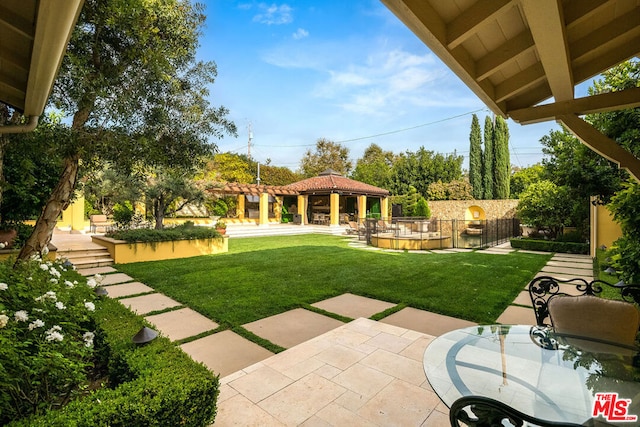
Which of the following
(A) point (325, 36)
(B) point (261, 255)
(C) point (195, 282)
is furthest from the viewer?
(A) point (325, 36)

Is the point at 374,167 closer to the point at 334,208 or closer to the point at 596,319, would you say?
the point at 334,208

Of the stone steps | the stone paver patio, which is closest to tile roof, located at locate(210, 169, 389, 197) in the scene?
the stone steps

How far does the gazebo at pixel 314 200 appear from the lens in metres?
20.5

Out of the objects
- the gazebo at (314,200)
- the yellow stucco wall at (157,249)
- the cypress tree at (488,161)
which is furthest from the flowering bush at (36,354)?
the cypress tree at (488,161)

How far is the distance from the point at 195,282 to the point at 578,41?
21.4 ft

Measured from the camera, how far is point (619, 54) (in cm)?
265

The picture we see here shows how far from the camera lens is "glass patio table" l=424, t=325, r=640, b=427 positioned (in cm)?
159

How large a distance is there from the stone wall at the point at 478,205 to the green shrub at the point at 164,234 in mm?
15854

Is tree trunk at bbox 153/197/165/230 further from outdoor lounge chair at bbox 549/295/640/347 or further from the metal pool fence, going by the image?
outdoor lounge chair at bbox 549/295/640/347

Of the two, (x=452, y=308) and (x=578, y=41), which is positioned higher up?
(x=578, y=41)

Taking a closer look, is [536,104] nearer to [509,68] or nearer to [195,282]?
[509,68]

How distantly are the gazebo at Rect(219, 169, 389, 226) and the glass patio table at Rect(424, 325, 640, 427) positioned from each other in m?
17.4

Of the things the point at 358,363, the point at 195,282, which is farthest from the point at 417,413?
the point at 195,282

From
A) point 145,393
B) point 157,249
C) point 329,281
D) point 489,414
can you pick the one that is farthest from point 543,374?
point 157,249
